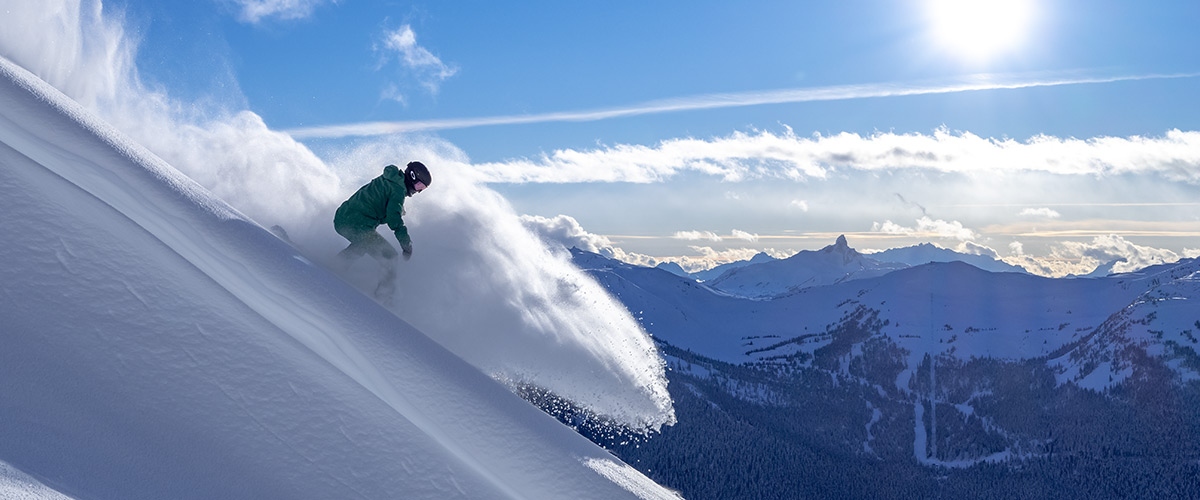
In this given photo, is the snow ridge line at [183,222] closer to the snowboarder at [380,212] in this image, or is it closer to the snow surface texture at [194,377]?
the snow surface texture at [194,377]

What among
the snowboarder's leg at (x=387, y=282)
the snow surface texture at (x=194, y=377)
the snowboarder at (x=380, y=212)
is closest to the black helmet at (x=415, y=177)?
the snowboarder at (x=380, y=212)

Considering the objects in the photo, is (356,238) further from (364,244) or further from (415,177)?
(415,177)

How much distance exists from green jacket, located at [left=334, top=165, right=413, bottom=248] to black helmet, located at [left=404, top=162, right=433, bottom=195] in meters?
0.09

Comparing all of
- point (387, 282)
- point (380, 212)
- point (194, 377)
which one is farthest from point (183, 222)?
point (194, 377)

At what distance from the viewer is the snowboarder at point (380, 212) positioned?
1203 cm

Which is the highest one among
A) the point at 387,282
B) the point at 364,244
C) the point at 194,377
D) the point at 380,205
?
the point at 380,205

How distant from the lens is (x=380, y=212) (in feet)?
40.3

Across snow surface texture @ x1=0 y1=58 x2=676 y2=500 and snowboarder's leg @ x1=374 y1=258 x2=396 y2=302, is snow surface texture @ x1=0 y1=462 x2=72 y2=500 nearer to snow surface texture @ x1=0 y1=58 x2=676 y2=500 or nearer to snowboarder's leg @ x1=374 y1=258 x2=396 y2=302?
snow surface texture @ x1=0 y1=58 x2=676 y2=500

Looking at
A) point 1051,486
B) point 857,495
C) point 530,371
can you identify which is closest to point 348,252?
point 530,371

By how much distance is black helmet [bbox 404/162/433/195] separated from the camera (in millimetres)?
12047

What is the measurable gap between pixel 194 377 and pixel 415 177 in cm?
692

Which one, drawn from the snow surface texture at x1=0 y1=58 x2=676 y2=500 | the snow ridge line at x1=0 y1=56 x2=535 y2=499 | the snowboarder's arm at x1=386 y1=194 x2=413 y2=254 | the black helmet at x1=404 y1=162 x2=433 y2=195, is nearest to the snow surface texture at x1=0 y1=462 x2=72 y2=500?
the snow surface texture at x1=0 y1=58 x2=676 y2=500

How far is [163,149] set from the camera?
17.4 meters

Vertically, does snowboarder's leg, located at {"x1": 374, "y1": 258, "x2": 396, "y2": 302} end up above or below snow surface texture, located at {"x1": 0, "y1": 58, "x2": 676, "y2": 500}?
above
